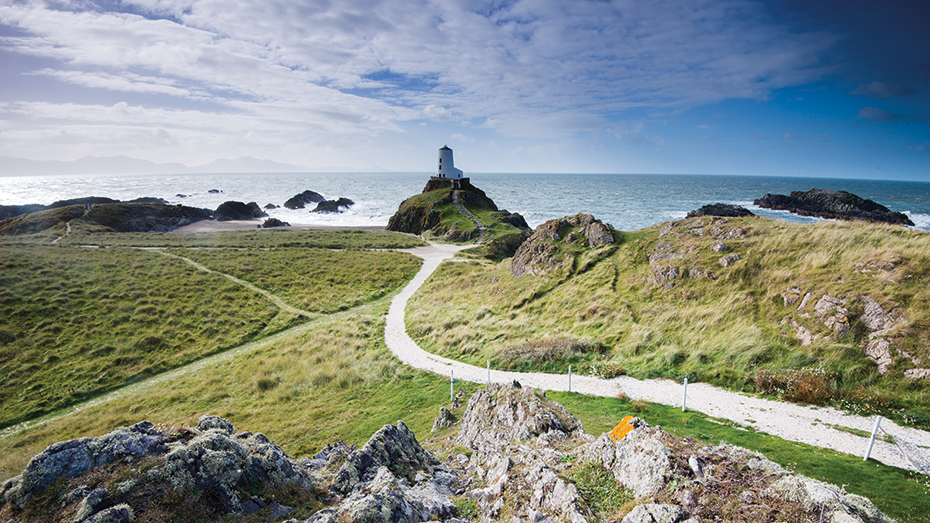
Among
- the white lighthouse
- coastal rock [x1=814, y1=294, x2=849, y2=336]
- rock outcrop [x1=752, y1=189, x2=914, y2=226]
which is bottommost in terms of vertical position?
coastal rock [x1=814, y1=294, x2=849, y2=336]

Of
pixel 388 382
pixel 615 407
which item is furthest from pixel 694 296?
pixel 388 382

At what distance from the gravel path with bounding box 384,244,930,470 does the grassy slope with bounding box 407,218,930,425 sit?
0.81 m

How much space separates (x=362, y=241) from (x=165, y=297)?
3900cm

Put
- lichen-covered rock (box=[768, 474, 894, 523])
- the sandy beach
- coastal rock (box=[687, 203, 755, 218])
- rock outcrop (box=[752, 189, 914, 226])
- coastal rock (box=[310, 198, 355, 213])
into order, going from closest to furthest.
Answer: lichen-covered rock (box=[768, 474, 894, 523]) → coastal rock (box=[687, 203, 755, 218]) → rock outcrop (box=[752, 189, 914, 226]) → the sandy beach → coastal rock (box=[310, 198, 355, 213])

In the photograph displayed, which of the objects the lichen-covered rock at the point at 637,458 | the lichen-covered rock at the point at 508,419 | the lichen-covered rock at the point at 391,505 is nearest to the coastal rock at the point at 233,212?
the lichen-covered rock at the point at 508,419

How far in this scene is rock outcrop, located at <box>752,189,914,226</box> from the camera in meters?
73.6

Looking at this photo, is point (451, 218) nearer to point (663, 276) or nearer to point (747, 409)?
point (663, 276)

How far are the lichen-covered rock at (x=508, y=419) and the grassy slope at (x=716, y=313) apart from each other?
272 inches

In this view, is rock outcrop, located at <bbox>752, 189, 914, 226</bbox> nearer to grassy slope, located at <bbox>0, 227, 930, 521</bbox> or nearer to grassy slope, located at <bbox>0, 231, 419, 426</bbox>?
grassy slope, located at <bbox>0, 227, 930, 521</bbox>

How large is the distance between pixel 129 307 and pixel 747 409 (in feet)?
150

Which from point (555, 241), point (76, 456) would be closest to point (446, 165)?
point (555, 241)

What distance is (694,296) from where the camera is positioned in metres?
20.8

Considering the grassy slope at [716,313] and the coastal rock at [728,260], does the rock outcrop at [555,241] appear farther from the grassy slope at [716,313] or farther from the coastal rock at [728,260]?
the coastal rock at [728,260]

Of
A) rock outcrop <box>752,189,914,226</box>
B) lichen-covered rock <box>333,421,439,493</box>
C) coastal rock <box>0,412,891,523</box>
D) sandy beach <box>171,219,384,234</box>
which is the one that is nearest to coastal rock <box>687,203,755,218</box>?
rock outcrop <box>752,189,914,226</box>
